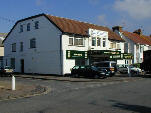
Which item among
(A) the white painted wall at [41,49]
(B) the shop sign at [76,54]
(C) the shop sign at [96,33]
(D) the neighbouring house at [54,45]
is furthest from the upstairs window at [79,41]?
(A) the white painted wall at [41,49]

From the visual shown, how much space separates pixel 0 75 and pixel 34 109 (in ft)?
83.2

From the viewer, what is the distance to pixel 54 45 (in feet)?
103

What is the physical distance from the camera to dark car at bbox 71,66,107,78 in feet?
85.4

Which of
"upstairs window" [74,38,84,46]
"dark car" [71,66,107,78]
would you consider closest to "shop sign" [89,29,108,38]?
"upstairs window" [74,38,84,46]

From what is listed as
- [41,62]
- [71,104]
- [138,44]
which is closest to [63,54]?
[41,62]

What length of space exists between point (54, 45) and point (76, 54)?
123 inches

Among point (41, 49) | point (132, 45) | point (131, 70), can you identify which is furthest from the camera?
point (132, 45)

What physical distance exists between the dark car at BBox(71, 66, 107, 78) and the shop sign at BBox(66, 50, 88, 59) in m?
2.70

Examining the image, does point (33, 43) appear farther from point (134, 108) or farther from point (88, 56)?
point (134, 108)

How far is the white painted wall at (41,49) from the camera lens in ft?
103

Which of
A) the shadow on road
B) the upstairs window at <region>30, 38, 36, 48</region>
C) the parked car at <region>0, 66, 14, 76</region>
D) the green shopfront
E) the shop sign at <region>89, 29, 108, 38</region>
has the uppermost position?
the shop sign at <region>89, 29, 108, 38</region>

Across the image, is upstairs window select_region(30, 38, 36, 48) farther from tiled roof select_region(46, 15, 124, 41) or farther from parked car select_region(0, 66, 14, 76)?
parked car select_region(0, 66, 14, 76)

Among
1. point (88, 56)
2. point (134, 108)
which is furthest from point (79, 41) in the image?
point (134, 108)

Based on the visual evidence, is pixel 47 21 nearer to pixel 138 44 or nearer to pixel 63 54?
pixel 63 54
